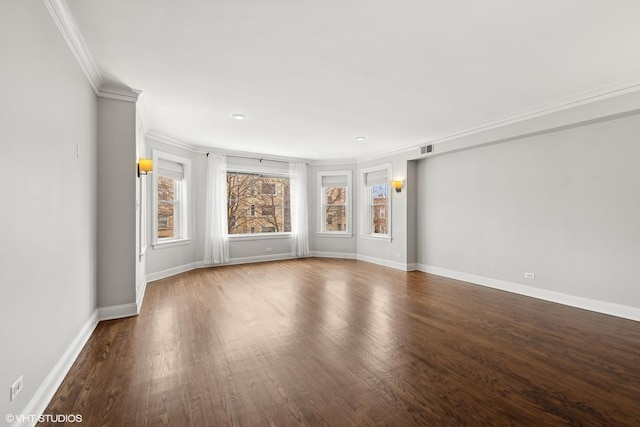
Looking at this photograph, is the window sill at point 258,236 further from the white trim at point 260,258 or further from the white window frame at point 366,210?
the white window frame at point 366,210

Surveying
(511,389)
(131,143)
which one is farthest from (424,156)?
(131,143)

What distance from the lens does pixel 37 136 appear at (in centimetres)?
179

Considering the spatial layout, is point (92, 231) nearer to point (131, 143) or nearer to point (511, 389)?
point (131, 143)

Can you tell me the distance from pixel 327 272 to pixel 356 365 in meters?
3.60

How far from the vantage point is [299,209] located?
753cm

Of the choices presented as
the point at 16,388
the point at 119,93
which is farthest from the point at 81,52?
the point at 16,388

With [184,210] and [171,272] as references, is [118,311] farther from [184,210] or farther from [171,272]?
[184,210]

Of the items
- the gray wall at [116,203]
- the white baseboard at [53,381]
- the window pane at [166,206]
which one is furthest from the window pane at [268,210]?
the white baseboard at [53,381]

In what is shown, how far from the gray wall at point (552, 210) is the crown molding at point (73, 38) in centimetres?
551

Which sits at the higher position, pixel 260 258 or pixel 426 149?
pixel 426 149

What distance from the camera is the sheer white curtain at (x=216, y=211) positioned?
6.34 m

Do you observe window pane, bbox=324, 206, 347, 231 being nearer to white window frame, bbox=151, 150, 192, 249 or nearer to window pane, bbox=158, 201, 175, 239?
white window frame, bbox=151, 150, 192, 249

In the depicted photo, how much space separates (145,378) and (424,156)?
5.58m

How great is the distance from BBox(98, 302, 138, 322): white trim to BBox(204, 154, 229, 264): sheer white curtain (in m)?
2.93
